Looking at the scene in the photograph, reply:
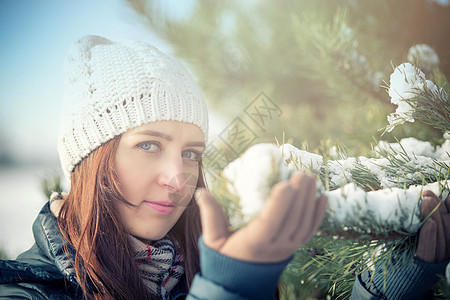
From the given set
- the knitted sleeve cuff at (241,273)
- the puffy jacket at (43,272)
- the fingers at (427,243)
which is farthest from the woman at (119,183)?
the knitted sleeve cuff at (241,273)

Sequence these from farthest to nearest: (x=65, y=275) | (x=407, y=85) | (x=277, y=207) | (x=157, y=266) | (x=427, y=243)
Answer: (x=157, y=266) < (x=65, y=275) < (x=407, y=85) < (x=427, y=243) < (x=277, y=207)

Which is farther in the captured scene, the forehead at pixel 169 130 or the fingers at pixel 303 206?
the forehead at pixel 169 130

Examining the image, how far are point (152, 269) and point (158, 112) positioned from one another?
471 mm

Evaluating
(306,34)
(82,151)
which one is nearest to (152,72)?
(82,151)

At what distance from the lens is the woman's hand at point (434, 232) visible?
18.7 inches

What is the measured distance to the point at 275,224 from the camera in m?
0.39

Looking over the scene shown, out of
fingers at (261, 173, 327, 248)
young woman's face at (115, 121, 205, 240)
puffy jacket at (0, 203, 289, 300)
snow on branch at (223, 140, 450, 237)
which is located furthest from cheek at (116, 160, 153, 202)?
fingers at (261, 173, 327, 248)

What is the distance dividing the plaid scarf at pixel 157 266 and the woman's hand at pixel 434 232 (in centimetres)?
70

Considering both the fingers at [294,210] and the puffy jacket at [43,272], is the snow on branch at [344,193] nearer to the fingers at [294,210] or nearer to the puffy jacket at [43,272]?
the fingers at [294,210]

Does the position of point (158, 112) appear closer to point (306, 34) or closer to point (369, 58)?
point (306, 34)

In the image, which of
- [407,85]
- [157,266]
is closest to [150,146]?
[157,266]

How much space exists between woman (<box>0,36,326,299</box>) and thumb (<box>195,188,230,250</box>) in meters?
0.27

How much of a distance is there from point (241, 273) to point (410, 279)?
13.0 inches

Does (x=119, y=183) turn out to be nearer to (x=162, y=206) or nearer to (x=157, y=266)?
(x=162, y=206)
